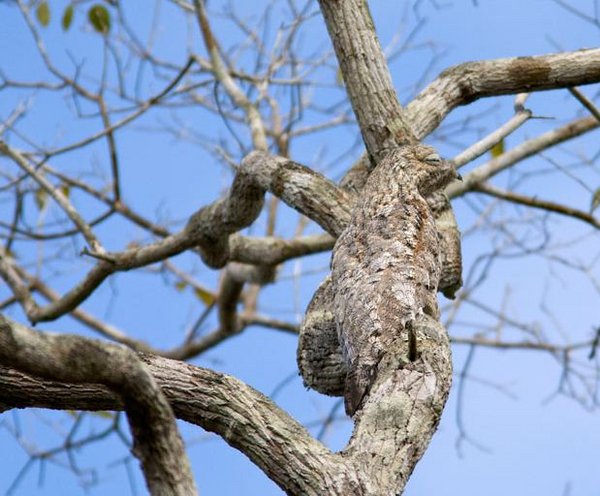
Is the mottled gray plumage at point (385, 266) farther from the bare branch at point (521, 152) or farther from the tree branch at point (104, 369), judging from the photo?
the bare branch at point (521, 152)

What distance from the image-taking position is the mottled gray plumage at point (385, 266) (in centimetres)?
220

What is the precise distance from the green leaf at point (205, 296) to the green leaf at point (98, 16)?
170cm

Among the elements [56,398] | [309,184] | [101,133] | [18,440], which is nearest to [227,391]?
[56,398]

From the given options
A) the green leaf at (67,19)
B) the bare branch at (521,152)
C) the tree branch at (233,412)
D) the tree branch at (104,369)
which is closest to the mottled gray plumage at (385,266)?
the tree branch at (233,412)

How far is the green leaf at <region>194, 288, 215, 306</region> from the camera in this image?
19.4 ft

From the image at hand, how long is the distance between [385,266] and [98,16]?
321 cm

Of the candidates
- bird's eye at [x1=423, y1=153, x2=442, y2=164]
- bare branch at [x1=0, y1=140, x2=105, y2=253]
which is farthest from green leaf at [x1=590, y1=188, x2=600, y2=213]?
bare branch at [x1=0, y1=140, x2=105, y2=253]

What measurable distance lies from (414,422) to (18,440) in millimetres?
3538

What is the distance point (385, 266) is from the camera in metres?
2.37

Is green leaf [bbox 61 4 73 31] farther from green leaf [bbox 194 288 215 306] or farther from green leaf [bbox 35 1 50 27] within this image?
green leaf [bbox 194 288 215 306]

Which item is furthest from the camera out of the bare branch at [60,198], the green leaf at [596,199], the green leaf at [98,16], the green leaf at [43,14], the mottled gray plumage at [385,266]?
the green leaf at [43,14]

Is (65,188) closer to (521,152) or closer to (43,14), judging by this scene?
(43,14)

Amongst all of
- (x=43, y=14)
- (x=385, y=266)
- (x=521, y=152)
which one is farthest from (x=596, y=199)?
(x=43, y=14)

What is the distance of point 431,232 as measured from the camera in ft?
8.43
